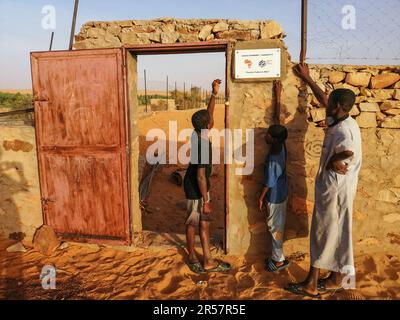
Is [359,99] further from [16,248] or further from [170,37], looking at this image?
[16,248]

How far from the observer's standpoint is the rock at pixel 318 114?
376cm

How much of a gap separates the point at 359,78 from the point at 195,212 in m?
2.65

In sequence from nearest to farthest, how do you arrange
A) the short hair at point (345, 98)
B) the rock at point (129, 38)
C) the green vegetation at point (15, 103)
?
the short hair at point (345, 98) → the rock at point (129, 38) → the green vegetation at point (15, 103)

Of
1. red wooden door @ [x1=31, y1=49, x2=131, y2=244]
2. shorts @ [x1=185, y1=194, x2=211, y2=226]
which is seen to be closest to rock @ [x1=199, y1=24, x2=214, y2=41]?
red wooden door @ [x1=31, y1=49, x2=131, y2=244]

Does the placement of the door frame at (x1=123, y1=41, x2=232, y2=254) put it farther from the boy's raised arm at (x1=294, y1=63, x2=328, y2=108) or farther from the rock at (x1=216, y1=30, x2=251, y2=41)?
the boy's raised arm at (x1=294, y1=63, x2=328, y2=108)

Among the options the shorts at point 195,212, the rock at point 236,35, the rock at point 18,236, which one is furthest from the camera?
the rock at point 18,236

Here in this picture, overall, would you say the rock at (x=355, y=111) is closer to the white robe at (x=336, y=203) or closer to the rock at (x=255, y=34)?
the white robe at (x=336, y=203)

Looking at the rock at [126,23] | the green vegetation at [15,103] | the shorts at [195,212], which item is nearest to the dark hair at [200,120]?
the shorts at [195,212]

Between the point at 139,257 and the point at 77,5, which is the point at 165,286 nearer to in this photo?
the point at 139,257

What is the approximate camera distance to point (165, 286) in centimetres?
351

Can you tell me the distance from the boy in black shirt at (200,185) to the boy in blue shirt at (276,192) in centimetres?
67

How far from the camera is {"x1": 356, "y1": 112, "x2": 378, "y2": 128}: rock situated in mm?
Answer: 3730

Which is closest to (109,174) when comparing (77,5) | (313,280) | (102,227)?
(102,227)

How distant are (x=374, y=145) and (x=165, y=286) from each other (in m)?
3.17
